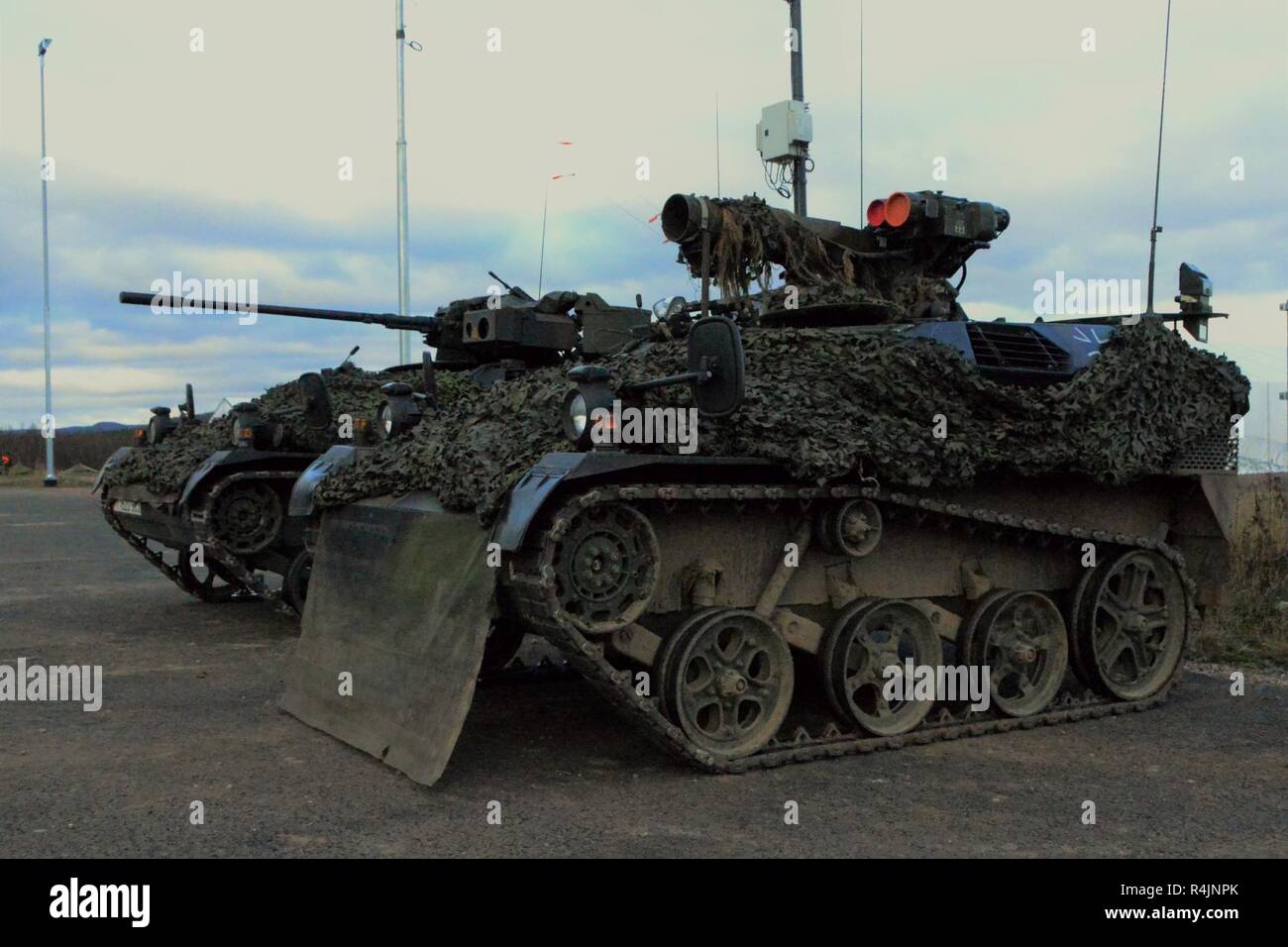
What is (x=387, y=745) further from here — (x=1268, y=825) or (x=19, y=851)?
(x=1268, y=825)

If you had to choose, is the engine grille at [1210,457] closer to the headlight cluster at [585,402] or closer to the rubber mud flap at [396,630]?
the headlight cluster at [585,402]

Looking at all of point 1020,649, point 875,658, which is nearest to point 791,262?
point 1020,649

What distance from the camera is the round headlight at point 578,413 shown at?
5948 mm

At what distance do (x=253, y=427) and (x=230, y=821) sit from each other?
6600 mm

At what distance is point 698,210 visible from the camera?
28.3ft

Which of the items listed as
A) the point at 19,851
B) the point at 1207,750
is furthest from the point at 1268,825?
the point at 19,851

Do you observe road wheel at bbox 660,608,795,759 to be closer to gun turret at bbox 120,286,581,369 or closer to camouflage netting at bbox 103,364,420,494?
gun turret at bbox 120,286,581,369

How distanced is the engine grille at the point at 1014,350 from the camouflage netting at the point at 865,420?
17cm

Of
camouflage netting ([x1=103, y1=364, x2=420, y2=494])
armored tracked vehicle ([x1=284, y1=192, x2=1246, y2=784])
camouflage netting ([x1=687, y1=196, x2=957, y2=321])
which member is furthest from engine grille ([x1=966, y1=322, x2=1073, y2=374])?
camouflage netting ([x1=103, y1=364, x2=420, y2=494])

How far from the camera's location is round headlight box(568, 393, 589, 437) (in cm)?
595

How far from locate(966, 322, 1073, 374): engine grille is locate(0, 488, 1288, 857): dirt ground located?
2.07 m

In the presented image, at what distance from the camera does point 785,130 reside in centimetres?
1363

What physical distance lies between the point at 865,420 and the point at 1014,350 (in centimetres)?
144

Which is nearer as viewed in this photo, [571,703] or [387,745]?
[387,745]
